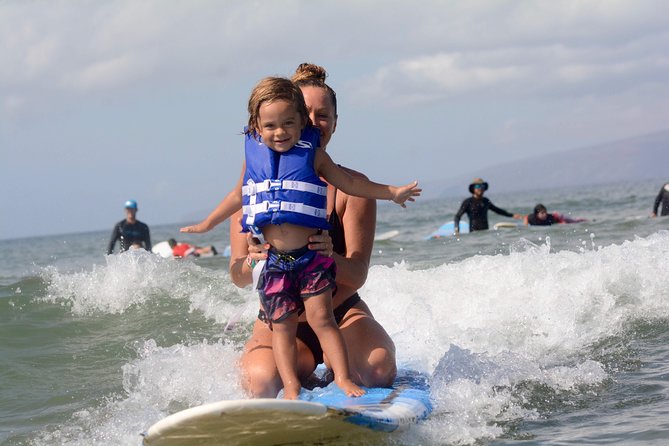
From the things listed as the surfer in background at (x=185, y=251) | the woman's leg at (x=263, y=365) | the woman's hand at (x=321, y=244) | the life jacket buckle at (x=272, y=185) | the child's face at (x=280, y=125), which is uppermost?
the surfer in background at (x=185, y=251)

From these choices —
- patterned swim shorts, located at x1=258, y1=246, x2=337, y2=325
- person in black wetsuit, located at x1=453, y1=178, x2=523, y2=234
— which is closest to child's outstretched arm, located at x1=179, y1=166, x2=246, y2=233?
patterned swim shorts, located at x1=258, y1=246, x2=337, y2=325

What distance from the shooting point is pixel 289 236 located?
13.0 ft

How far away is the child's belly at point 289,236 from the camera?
395 centimetres

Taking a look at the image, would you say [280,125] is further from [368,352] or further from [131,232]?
[131,232]

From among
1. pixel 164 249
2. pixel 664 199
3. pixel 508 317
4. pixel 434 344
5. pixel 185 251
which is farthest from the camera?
pixel 164 249

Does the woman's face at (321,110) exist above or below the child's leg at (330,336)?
above

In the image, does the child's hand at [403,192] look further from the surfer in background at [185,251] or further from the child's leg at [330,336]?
the surfer in background at [185,251]

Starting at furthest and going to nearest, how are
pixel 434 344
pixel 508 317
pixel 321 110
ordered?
pixel 508 317, pixel 434 344, pixel 321 110

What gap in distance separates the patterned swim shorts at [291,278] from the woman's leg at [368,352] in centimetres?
39

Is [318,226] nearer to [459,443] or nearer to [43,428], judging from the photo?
[459,443]

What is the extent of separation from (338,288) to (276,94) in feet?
3.33

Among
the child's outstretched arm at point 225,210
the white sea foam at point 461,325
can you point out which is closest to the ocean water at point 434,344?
the white sea foam at point 461,325

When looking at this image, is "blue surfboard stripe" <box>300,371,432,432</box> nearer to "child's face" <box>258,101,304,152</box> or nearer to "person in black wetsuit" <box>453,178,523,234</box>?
"child's face" <box>258,101,304,152</box>


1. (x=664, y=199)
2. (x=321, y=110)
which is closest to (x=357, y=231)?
(x=321, y=110)
